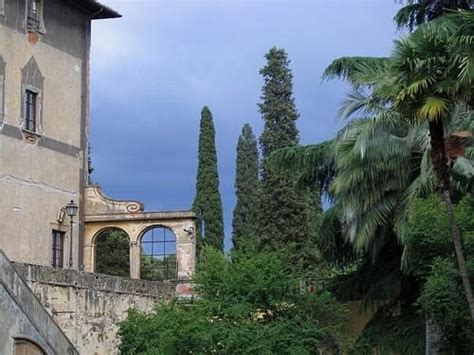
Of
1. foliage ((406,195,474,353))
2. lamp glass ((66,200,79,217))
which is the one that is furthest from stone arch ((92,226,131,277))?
foliage ((406,195,474,353))

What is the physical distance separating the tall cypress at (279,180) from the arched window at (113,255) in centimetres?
994

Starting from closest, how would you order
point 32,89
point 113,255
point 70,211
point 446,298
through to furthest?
1. point 446,298
2. point 70,211
3. point 32,89
4. point 113,255

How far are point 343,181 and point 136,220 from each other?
12469 mm

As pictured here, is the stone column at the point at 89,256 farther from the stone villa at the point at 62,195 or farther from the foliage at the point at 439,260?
the foliage at the point at 439,260

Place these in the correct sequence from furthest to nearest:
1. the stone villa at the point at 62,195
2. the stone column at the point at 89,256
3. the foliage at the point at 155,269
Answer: the foliage at the point at 155,269, the stone column at the point at 89,256, the stone villa at the point at 62,195

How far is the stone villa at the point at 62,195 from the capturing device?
82.8 feet

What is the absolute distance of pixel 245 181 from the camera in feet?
155

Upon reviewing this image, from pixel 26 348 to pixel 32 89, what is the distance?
432 inches

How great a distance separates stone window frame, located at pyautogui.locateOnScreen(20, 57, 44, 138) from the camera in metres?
30.9

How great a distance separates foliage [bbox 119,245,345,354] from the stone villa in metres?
2.15

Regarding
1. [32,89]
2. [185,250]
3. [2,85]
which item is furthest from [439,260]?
[32,89]

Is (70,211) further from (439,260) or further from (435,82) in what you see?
(435,82)

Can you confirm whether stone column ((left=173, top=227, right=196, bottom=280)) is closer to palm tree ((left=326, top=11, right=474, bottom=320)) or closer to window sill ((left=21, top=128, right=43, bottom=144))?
window sill ((left=21, top=128, right=43, bottom=144))

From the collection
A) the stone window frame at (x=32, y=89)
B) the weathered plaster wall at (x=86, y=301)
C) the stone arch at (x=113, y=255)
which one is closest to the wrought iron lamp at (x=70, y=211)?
the stone window frame at (x=32, y=89)
